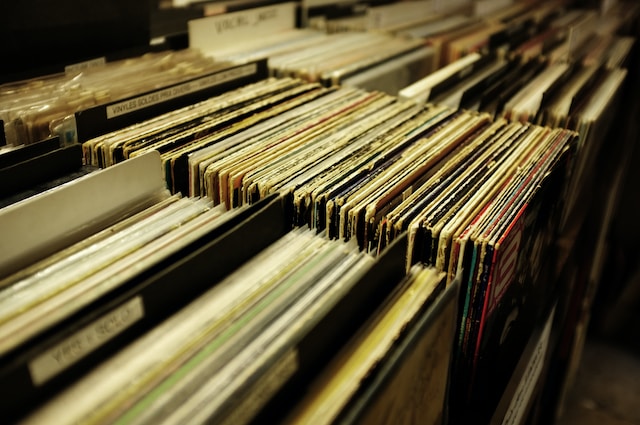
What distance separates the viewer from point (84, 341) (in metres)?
0.51

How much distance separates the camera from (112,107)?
38.0 inches

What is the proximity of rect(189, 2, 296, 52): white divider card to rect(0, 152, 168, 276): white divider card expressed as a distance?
0.74m

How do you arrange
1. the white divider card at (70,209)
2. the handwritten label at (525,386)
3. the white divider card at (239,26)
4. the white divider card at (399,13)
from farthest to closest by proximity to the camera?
1. the white divider card at (399,13)
2. the white divider card at (239,26)
3. the handwritten label at (525,386)
4. the white divider card at (70,209)

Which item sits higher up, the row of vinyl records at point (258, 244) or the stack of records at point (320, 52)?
the stack of records at point (320, 52)

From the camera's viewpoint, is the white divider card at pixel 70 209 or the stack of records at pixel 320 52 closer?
the white divider card at pixel 70 209

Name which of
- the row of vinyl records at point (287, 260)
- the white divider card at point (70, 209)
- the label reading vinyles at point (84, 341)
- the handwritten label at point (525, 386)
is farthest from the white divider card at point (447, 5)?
the label reading vinyles at point (84, 341)

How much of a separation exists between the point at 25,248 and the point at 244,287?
0.88 ft

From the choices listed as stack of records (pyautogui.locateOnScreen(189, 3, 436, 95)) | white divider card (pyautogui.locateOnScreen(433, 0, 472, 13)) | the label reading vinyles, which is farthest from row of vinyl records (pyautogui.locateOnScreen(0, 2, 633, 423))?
white divider card (pyautogui.locateOnScreen(433, 0, 472, 13))

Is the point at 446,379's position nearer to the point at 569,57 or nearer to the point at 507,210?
the point at 507,210

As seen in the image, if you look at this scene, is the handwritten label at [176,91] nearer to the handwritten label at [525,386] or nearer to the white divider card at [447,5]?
the handwritten label at [525,386]

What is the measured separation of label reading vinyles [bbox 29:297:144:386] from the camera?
0.48m

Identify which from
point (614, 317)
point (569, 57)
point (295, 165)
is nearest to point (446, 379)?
point (295, 165)

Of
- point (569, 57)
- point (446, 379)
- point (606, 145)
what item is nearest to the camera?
point (446, 379)

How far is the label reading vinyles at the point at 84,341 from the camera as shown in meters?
0.48
